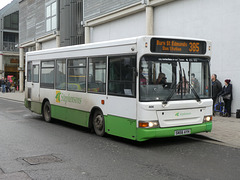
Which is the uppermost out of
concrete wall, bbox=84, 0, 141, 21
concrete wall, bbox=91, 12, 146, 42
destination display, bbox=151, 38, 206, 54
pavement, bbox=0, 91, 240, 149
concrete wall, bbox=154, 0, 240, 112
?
concrete wall, bbox=84, 0, 141, 21

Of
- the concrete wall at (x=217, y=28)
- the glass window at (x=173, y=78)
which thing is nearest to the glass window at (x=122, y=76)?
the glass window at (x=173, y=78)

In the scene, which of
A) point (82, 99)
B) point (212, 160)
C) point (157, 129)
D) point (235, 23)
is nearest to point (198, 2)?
point (235, 23)

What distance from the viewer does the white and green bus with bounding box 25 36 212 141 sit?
7828mm

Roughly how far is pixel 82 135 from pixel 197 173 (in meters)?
4.59

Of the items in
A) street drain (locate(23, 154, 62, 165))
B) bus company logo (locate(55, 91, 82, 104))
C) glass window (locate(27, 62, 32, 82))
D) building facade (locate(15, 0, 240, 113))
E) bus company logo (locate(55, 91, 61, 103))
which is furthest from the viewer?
glass window (locate(27, 62, 32, 82))

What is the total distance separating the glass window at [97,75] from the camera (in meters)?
9.14

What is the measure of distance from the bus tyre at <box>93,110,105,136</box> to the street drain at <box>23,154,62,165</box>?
2.39 m

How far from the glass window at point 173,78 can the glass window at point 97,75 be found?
161 centimetres

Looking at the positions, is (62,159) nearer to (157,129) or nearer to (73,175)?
(73,175)

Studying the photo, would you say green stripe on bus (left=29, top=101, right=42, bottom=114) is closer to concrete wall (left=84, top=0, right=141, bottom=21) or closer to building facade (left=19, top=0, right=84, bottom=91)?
concrete wall (left=84, top=0, right=141, bottom=21)

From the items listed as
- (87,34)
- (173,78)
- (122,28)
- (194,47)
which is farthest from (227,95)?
(87,34)

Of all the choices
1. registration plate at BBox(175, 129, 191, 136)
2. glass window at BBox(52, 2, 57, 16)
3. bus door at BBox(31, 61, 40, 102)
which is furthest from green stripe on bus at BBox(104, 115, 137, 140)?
glass window at BBox(52, 2, 57, 16)

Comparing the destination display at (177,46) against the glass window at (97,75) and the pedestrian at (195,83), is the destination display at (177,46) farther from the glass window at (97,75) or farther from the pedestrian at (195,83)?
the glass window at (97,75)

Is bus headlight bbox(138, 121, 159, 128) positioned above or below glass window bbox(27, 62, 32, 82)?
below
